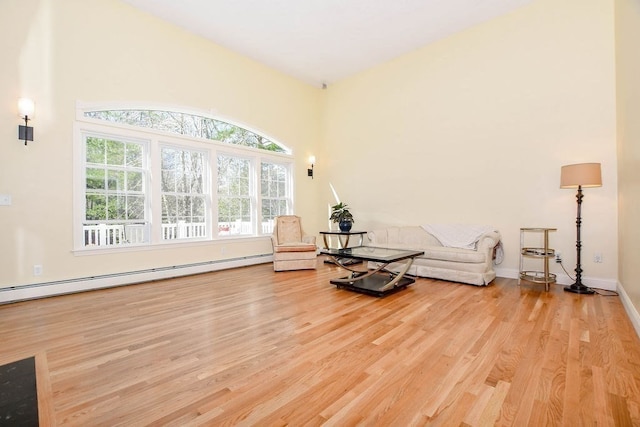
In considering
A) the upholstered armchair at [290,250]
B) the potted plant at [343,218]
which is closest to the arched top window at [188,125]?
the upholstered armchair at [290,250]

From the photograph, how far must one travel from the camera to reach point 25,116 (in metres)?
3.42

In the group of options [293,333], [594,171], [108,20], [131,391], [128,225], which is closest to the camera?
[131,391]

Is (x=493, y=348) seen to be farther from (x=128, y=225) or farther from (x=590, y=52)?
(x=128, y=225)

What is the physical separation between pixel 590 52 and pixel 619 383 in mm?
4106

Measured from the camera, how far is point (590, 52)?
380 cm

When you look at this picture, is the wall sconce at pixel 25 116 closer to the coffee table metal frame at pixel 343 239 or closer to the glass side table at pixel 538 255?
the coffee table metal frame at pixel 343 239

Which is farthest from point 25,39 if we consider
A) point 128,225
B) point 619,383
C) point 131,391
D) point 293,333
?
point 619,383

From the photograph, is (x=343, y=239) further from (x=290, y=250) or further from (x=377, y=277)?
(x=377, y=277)

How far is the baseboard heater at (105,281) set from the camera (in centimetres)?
340

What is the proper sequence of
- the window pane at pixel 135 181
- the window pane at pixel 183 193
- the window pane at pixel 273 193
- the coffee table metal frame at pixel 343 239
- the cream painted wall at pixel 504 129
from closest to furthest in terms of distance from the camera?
the cream painted wall at pixel 504 129 → the window pane at pixel 135 181 → the window pane at pixel 183 193 → the coffee table metal frame at pixel 343 239 → the window pane at pixel 273 193

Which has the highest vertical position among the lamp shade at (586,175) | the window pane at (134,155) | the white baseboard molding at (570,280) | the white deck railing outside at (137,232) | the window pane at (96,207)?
the window pane at (134,155)

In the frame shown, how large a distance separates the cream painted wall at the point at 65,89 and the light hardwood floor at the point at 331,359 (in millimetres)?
733

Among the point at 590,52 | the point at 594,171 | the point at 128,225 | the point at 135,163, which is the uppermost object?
the point at 590,52

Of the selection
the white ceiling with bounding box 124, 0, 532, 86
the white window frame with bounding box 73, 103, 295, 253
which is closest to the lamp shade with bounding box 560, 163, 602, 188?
the white ceiling with bounding box 124, 0, 532, 86
